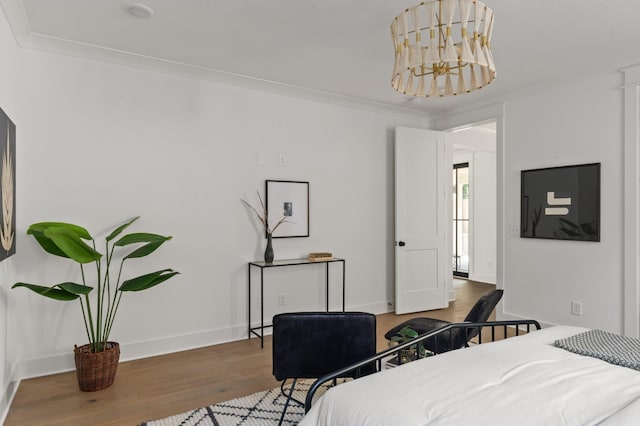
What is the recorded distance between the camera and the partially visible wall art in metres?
2.35

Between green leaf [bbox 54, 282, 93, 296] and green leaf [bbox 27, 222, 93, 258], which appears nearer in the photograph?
green leaf [bbox 54, 282, 93, 296]

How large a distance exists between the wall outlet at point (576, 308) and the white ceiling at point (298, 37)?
2.09m

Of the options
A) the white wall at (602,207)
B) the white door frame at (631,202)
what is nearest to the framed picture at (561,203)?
the white wall at (602,207)

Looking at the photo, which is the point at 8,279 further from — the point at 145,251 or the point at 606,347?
the point at 606,347

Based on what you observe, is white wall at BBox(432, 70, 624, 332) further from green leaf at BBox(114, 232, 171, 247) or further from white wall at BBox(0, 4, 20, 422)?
white wall at BBox(0, 4, 20, 422)

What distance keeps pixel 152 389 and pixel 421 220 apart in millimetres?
3490

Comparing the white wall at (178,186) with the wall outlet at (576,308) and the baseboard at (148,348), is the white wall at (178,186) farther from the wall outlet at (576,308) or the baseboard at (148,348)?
the wall outlet at (576,308)

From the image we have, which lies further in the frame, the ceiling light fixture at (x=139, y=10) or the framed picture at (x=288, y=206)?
the framed picture at (x=288, y=206)

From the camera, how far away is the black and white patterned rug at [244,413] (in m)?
2.38

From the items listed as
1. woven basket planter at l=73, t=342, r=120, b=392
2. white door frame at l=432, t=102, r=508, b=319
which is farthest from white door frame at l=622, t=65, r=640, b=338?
woven basket planter at l=73, t=342, r=120, b=392

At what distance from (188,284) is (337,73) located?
7.75ft

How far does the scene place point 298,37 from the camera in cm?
301

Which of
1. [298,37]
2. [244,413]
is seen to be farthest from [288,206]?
[244,413]

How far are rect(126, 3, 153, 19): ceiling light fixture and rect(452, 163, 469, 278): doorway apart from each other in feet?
20.8
